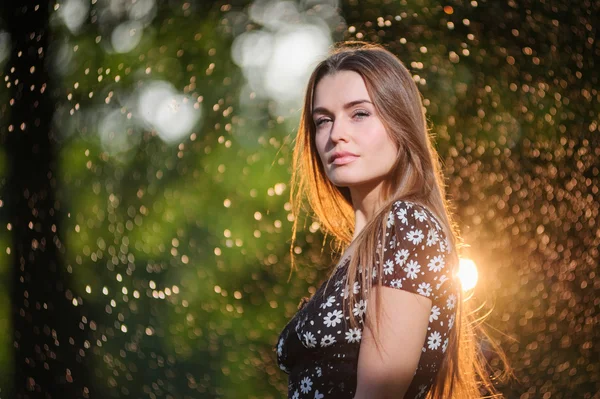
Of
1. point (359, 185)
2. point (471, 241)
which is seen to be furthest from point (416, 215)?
point (471, 241)

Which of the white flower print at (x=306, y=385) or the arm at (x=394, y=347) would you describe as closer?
the arm at (x=394, y=347)

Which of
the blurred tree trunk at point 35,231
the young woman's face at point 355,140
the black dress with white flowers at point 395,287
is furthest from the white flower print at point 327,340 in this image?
the blurred tree trunk at point 35,231

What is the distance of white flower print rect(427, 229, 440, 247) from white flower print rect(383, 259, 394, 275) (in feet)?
0.19

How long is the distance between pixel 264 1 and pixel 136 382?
101 cm

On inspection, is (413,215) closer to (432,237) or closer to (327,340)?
(432,237)

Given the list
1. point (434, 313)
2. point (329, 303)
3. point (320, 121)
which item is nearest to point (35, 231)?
point (320, 121)

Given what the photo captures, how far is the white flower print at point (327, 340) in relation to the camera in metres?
0.91

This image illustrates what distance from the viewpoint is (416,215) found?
92 cm

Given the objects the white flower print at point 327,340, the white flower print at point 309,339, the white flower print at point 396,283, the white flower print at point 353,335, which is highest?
the white flower print at point 396,283

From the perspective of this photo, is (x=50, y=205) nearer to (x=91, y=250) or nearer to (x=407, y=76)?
(x=91, y=250)

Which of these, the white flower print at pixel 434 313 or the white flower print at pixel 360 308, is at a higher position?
the white flower print at pixel 360 308

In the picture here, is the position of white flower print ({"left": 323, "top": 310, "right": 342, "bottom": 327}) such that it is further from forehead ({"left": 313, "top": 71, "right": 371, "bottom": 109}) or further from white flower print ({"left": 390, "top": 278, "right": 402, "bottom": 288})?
forehead ({"left": 313, "top": 71, "right": 371, "bottom": 109})

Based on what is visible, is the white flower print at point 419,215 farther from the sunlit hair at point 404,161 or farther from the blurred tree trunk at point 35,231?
the blurred tree trunk at point 35,231

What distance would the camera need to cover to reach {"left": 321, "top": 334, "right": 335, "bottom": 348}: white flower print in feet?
2.98
